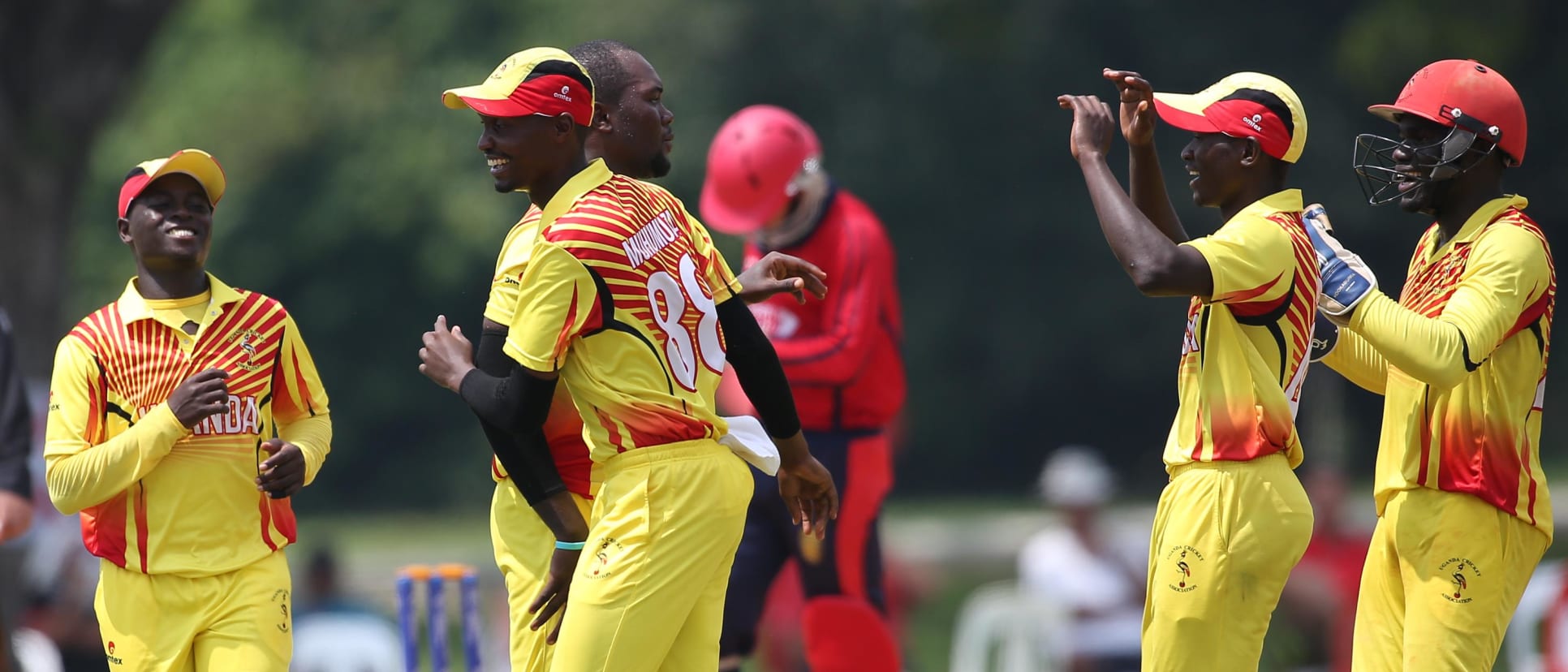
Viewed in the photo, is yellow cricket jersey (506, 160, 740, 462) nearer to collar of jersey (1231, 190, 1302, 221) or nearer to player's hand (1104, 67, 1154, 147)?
player's hand (1104, 67, 1154, 147)

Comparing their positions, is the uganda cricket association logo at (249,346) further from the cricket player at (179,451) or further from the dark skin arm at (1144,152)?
the dark skin arm at (1144,152)

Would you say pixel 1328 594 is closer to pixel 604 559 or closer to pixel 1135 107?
pixel 1135 107

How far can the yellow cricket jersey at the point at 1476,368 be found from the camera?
15.3ft

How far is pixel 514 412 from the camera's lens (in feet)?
14.2

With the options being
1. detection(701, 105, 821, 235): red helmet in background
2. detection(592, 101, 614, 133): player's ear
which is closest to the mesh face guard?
detection(592, 101, 614, 133): player's ear

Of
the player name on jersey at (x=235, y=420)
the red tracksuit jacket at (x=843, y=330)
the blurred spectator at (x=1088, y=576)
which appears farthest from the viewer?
the blurred spectator at (x=1088, y=576)

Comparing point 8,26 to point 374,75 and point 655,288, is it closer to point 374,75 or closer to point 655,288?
point 655,288

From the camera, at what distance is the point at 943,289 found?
2859cm

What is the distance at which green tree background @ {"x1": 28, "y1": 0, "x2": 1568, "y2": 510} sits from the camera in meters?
25.3

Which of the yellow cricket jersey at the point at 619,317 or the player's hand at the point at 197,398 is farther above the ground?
the yellow cricket jersey at the point at 619,317

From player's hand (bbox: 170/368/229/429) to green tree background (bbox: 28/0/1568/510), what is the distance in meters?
19.2

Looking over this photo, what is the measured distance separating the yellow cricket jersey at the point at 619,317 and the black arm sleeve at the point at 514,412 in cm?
9

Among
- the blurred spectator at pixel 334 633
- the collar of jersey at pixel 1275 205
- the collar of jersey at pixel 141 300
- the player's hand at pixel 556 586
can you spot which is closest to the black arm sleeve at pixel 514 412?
the player's hand at pixel 556 586

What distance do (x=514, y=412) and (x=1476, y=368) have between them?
2.47 metres
